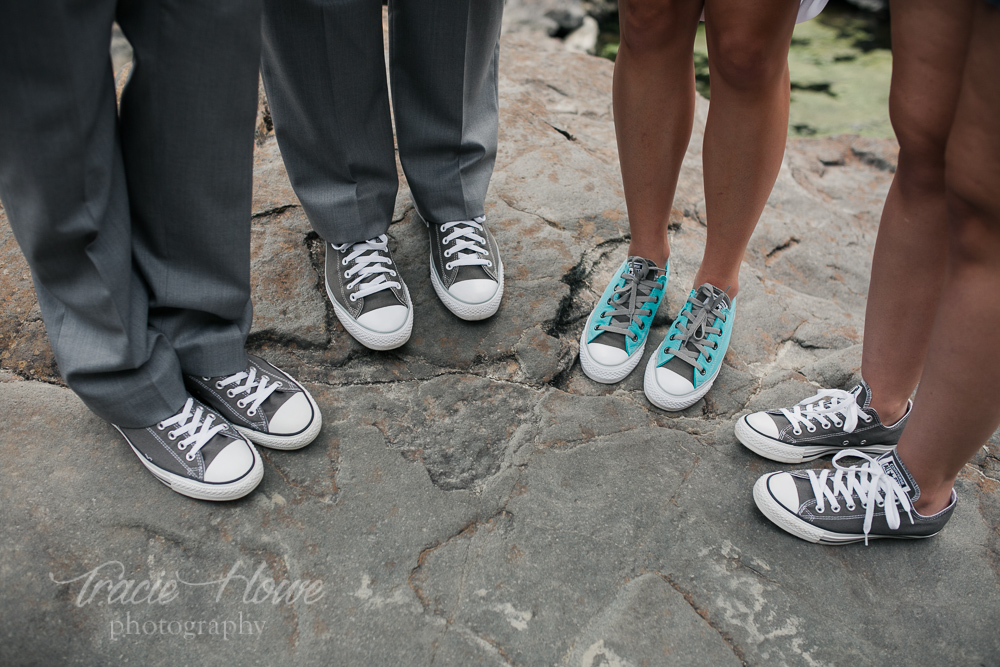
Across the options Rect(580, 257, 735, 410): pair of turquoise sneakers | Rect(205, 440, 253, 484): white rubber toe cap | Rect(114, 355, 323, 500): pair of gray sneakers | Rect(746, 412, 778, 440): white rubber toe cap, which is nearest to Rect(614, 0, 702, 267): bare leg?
Rect(580, 257, 735, 410): pair of turquoise sneakers

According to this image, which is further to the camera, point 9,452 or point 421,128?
point 421,128

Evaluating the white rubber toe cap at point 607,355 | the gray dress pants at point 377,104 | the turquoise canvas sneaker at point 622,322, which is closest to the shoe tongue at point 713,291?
the turquoise canvas sneaker at point 622,322

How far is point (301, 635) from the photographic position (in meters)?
1.02

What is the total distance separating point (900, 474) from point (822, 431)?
167 mm

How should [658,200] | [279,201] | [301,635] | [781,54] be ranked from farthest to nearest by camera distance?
1. [279,201]
2. [658,200]
3. [781,54]
4. [301,635]

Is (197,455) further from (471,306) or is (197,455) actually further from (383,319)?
(471,306)

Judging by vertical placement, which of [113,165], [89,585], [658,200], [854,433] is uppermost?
[113,165]

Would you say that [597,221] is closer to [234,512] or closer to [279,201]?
[279,201]

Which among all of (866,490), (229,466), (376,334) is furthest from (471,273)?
(866,490)

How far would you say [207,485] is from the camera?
45.7 inches

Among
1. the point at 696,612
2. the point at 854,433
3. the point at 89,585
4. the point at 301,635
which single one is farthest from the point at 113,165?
the point at 854,433

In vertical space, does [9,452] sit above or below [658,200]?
below

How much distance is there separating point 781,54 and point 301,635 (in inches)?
50.7

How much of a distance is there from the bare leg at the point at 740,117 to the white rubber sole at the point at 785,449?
37cm
